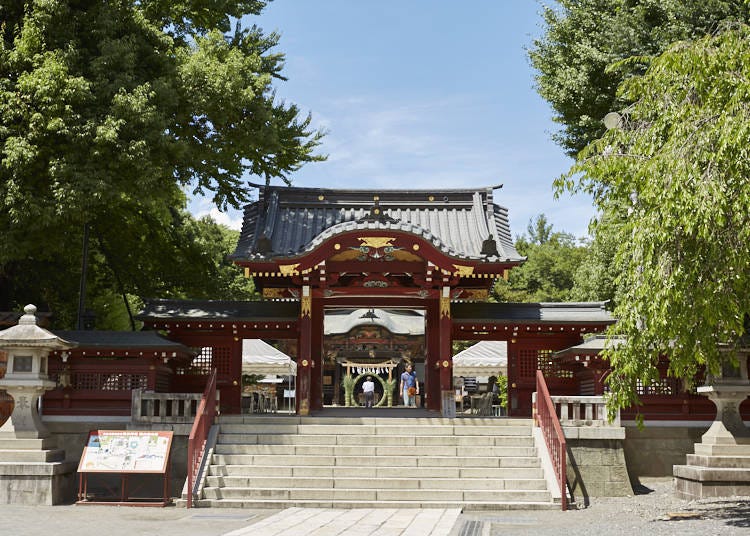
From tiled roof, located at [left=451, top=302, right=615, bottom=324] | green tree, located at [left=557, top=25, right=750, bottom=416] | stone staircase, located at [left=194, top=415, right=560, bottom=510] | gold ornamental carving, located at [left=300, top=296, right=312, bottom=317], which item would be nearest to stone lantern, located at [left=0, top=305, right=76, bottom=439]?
stone staircase, located at [left=194, top=415, right=560, bottom=510]

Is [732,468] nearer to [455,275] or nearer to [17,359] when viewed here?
[455,275]

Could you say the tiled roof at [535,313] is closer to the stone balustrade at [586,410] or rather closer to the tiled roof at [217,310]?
the stone balustrade at [586,410]

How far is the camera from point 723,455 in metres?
13.1

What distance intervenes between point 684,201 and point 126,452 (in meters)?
9.63

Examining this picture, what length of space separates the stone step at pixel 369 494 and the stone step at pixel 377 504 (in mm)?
157

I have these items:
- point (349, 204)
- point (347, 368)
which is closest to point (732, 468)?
point (349, 204)

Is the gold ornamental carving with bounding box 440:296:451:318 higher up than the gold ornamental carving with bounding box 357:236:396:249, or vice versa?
the gold ornamental carving with bounding box 357:236:396:249

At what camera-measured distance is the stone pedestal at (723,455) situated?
12.8m

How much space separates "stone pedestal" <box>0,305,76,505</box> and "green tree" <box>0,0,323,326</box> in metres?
2.44

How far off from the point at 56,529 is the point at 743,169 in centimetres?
972

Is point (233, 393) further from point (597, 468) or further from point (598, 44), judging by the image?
point (598, 44)

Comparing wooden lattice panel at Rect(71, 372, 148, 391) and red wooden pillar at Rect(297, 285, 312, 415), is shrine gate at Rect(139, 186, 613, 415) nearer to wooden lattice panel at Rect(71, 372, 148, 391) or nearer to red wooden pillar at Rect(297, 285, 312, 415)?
red wooden pillar at Rect(297, 285, 312, 415)

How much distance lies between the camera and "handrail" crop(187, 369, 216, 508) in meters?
12.8

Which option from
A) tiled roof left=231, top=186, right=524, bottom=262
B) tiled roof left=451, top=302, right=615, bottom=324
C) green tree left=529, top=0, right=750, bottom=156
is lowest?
tiled roof left=451, top=302, right=615, bottom=324
